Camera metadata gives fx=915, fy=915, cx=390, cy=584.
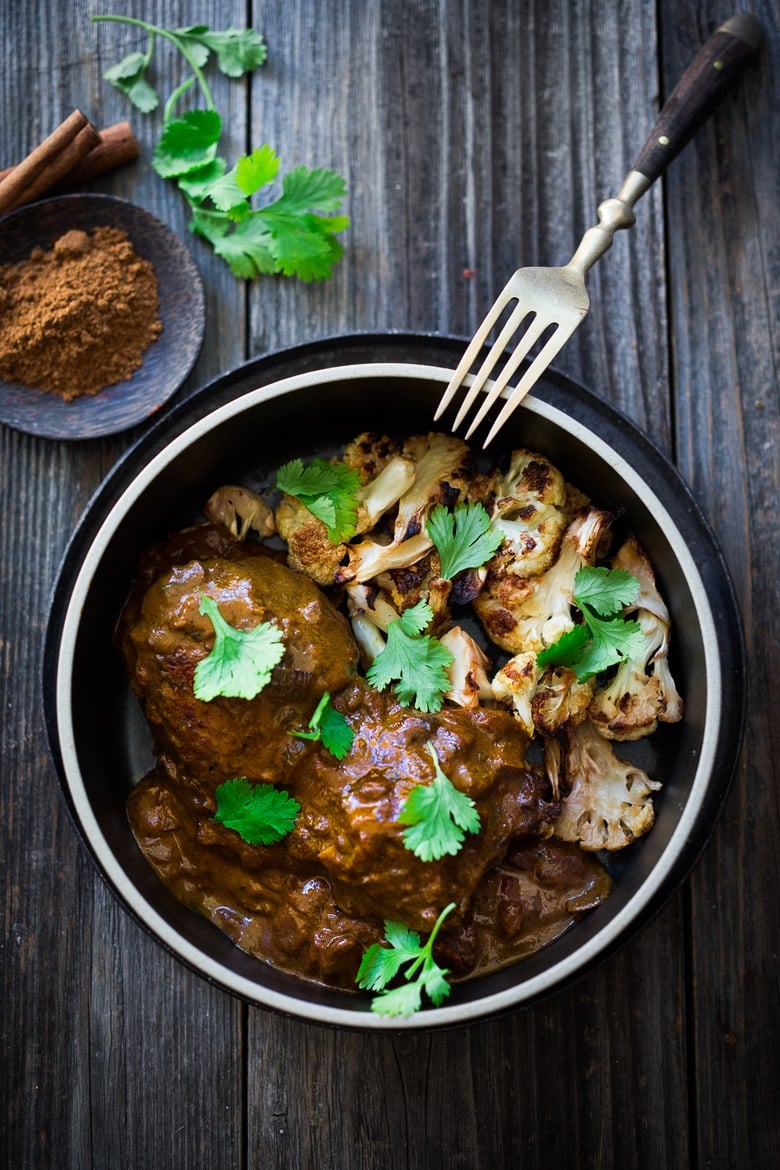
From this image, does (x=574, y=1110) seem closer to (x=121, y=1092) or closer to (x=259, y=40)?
(x=121, y=1092)

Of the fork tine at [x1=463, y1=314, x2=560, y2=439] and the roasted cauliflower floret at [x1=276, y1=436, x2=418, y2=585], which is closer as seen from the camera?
the fork tine at [x1=463, y1=314, x2=560, y2=439]

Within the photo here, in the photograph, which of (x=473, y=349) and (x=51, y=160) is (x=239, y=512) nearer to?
(x=473, y=349)

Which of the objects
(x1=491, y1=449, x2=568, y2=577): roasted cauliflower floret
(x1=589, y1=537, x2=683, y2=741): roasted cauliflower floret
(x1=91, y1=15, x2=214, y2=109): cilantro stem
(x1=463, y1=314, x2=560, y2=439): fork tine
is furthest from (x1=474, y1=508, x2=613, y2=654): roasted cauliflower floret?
(x1=91, y1=15, x2=214, y2=109): cilantro stem

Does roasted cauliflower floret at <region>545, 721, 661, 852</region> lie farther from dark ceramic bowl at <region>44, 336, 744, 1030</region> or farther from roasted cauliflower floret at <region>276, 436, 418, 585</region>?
roasted cauliflower floret at <region>276, 436, 418, 585</region>

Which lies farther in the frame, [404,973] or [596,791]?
[596,791]


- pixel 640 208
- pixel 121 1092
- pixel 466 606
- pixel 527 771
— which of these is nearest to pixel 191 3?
pixel 640 208

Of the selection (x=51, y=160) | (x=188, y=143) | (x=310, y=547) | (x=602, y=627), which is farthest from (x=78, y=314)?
(x=602, y=627)
